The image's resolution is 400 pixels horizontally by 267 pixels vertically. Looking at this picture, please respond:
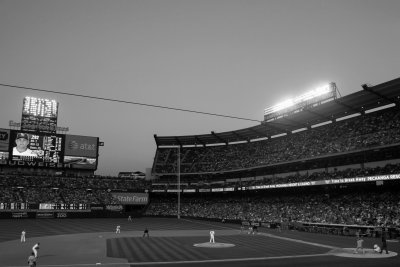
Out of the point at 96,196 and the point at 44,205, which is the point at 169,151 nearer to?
the point at 96,196

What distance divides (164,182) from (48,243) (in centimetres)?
5328

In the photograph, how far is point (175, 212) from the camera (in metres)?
81.8

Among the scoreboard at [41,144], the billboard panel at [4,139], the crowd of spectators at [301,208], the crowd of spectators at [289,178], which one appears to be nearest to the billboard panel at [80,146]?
the scoreboard at [41,144]

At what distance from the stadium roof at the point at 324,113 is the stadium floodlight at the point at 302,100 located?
1675 millimetres

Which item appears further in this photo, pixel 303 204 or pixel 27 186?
pixel 27 186

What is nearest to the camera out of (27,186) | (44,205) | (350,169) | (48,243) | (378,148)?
(48,243)

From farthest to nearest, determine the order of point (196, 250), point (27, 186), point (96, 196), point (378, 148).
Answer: point (96, 196), point (27, 186), point (378, 148), point (196, 250)

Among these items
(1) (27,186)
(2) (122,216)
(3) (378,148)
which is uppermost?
(3) (378,148)

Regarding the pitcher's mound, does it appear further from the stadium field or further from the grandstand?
the grandstand

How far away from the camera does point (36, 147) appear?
233 ft

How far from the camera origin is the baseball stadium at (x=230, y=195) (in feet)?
95.9

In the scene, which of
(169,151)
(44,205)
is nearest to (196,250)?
(44,205)

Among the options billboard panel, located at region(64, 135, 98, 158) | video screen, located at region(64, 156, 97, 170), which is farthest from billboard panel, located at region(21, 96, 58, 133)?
video screen, located at region(64, 156, 97, 170)

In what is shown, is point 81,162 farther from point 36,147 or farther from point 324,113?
point 324,113
